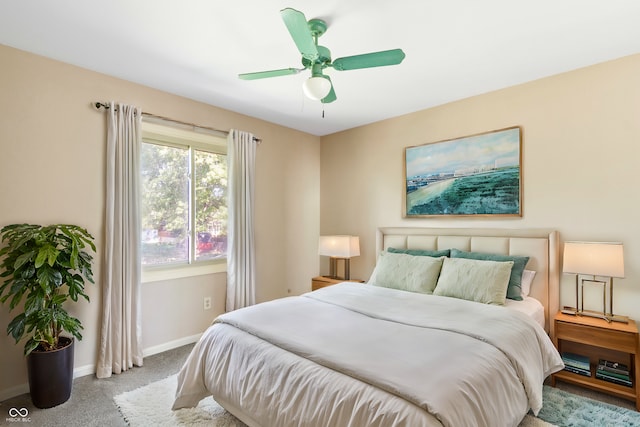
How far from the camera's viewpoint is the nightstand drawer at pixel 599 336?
2258 mm

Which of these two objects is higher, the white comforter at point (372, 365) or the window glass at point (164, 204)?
the window glass at point (164, 204)

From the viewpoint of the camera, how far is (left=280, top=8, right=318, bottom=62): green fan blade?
62.0 inches

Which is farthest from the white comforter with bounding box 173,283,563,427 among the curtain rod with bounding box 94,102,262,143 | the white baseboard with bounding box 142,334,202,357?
the curtain rod with bounding box 94,102,262,143

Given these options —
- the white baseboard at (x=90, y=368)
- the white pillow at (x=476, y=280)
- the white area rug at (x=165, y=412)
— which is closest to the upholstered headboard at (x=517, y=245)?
the white pillow at (x=476, y=280)

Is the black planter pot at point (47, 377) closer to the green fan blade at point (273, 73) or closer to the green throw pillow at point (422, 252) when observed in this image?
the green fan blade at point (273, 73)

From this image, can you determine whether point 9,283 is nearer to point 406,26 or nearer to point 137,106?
point 137,106

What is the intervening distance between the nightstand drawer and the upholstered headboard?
0.99 ft

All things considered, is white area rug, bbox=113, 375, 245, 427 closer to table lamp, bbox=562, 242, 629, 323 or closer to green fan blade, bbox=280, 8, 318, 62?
green fan blade, bbox=280, 8, 318, 62

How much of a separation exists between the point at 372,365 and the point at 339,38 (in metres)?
2.14

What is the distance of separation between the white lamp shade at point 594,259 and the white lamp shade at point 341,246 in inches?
85.7

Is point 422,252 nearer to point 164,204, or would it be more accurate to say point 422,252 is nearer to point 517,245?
point 517,245

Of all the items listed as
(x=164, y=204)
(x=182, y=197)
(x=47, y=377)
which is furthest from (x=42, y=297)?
(x=182, y=197)

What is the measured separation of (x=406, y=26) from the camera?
217 cm

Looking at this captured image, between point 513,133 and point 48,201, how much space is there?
4210 mm
